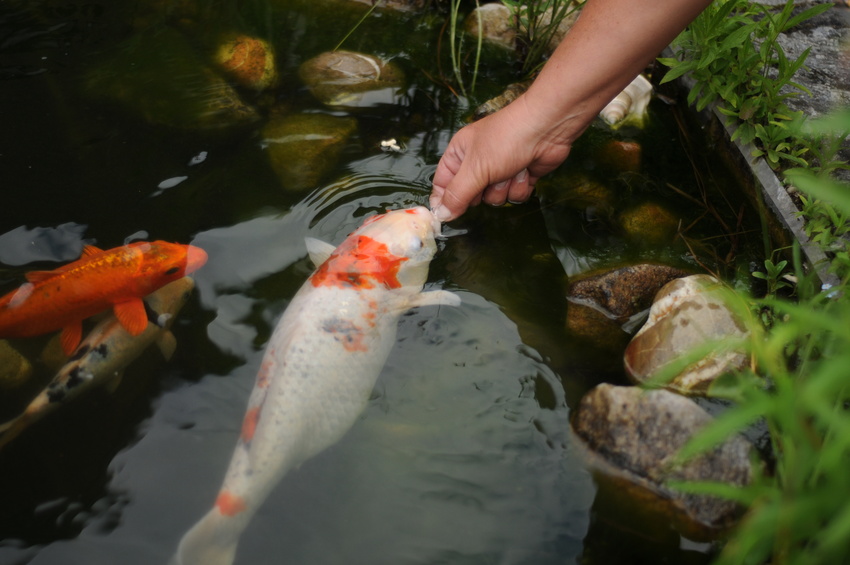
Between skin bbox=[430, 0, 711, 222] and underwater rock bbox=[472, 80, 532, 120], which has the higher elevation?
skin bbox=[430, 0, 711, 222]

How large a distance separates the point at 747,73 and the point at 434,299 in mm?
2539

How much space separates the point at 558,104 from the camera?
3258 mm

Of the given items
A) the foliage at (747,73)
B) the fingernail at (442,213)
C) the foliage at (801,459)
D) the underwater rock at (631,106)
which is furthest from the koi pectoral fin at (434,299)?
the underwater rock at (631,106)

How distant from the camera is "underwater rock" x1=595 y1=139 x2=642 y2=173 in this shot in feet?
14.3

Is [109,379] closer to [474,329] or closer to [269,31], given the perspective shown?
[474,329]

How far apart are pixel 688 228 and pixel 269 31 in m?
3.83

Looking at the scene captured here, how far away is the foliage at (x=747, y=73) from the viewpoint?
3.63m

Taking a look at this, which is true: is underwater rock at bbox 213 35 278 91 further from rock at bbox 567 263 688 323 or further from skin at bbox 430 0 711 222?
rock at bbox 567 263 688 323

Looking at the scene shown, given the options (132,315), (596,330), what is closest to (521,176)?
(596,330)

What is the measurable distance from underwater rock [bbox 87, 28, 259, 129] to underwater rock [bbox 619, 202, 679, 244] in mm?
2827

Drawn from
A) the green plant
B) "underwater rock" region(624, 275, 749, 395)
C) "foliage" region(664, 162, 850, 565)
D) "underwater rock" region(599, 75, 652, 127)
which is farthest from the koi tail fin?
"underwater rock" region(599, 75, 652, 127)

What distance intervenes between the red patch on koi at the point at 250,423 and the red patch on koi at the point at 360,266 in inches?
30.7

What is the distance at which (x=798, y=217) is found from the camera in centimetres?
354

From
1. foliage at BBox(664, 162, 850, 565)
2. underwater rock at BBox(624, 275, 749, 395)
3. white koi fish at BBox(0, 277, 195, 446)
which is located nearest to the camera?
foliage at BBox(664, 162, 850, 565)
